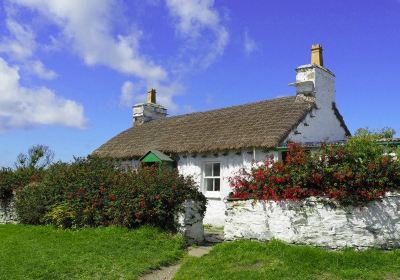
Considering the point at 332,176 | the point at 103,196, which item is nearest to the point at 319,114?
the point at 332,176

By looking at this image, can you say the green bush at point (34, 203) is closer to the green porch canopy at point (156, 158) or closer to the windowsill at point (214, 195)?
the green porch canopy at point (156, 158)

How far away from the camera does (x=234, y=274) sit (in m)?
8.27

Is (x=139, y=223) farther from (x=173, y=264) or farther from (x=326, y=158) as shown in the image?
(x=326, y=158)

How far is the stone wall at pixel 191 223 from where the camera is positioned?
12.2 metres

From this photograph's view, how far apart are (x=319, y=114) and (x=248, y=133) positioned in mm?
A: 3407

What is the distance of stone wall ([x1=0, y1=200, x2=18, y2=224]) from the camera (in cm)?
1822

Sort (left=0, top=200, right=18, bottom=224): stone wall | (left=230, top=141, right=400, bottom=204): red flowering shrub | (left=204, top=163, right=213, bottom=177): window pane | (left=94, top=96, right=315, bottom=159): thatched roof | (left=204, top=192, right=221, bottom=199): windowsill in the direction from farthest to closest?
(left=0, top=200, right=18, bottom=224): stone wall
(left=204, top=163, right=213, bottom=177): window pane
(left=204, top=192, right=221, bottom=199): windowsill
(left=94, top=96, right=315, bottom=159): thatched roof
(left=230, top=141, right=400, bottom=204): red flowering shrub

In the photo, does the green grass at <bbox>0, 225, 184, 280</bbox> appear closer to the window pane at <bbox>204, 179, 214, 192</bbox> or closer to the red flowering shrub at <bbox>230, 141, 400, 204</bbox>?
the red flowering shrub at <bbox>230, 141, 400, 204</bbox>

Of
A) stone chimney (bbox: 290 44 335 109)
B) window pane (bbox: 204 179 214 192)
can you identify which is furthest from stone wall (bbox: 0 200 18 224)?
stone chimney (bbox: 290 44 335 109)

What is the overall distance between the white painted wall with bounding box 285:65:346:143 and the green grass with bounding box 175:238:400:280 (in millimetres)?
7455

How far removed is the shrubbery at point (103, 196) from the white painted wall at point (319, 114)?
5833 millimetres

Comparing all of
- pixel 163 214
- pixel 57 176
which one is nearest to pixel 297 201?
pixel 163 214

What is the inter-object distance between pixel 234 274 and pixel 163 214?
14.4ft

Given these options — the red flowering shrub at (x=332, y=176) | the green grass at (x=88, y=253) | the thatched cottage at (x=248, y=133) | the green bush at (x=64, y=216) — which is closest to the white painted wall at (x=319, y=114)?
the thatched cottage at (x=248, y=133)
